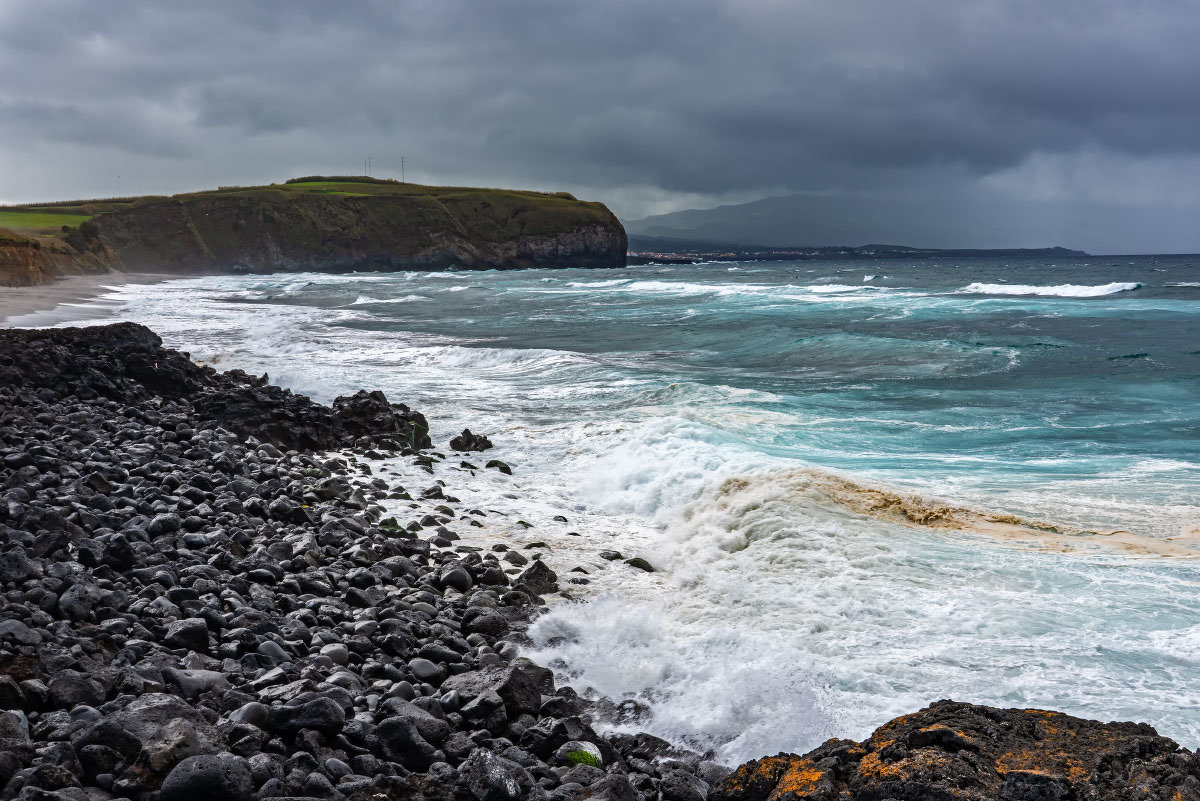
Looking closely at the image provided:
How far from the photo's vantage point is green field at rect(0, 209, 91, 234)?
8656 cm

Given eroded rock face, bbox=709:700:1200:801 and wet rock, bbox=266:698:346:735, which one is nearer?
eroded rock face, bbox=709:700:1200:801

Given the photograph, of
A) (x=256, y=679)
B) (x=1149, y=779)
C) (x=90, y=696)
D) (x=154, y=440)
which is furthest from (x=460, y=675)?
(x=154, y=440)

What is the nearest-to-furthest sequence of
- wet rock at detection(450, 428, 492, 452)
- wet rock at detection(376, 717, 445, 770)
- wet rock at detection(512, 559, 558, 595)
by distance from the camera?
wet rock at detection(376, 717, 445, 770) < wet rock at detection(512, 559, 558, 595) < wet rock at detection(450, 428, 492, 452)

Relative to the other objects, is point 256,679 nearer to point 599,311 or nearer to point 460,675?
point 460,675

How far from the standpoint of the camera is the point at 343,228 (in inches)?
4857

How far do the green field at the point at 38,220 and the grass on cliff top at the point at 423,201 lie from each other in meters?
0.68

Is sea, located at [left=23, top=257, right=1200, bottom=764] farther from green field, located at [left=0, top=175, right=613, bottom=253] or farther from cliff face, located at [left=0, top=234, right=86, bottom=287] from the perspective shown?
green field, located at [left=0, top=175, right=613, bottom=253]

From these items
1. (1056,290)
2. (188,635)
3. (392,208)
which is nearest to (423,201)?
(392,208)

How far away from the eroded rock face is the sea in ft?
4.03

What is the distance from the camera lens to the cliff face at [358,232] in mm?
109688

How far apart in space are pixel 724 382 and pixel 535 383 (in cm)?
458

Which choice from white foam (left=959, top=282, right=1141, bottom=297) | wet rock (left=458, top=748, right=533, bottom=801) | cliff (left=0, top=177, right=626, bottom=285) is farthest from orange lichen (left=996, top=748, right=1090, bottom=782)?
cliff (left=0, top=177, right=626, bottom=285)

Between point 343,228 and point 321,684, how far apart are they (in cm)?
12741

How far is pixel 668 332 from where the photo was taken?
3312 centimetres
